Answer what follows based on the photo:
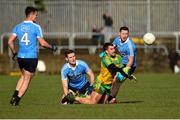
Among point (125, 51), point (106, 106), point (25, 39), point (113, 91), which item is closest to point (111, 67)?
point (113, 91)

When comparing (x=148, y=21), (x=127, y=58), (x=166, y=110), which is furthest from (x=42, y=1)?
(x=166, y=110)

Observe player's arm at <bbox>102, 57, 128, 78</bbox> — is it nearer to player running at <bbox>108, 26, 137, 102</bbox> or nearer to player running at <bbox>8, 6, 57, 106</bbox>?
player running at <bbox>108, 26, 137, 102</bbox>

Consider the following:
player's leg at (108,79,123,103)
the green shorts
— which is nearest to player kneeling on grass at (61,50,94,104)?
the green shorts

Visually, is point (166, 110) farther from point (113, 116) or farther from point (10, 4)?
point (10, 4)

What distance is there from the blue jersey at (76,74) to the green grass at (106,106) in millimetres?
645

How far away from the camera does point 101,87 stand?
20.1 metres

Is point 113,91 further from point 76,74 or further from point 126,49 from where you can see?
point 126,49

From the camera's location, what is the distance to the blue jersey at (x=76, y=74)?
65.4ft

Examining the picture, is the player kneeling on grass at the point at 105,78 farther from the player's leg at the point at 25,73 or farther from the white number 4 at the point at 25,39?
the white number 4 at the point at 25,39

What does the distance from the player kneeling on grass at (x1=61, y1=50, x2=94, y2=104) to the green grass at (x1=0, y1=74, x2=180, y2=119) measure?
1.64 feet

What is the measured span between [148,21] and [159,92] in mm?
16204

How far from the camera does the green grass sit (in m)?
Answer: 16.3

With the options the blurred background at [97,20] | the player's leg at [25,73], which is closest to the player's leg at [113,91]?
the player's leg at [25,73]

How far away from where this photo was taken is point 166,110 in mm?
17172
